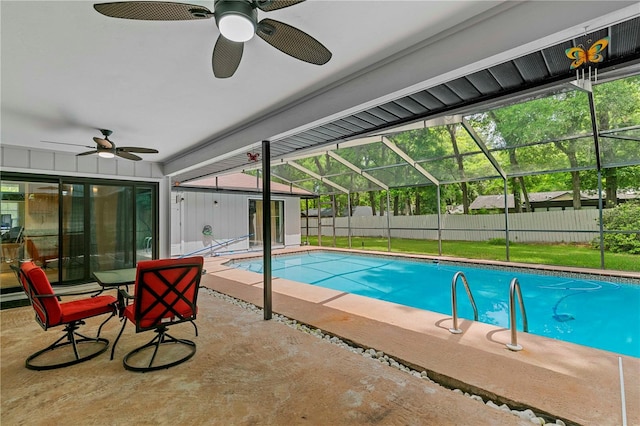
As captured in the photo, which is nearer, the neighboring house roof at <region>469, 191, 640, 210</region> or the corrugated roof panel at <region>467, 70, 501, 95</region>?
the corrugated roof panel at <region>467, 70, 501, 95</region>

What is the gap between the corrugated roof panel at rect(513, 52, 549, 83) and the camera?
2321 mm

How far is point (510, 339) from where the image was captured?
327cm

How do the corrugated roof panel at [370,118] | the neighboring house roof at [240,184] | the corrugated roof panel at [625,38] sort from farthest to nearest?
1. the neighboring house roof at [240,184]
2. the corrugated roof panel at [370,118]
3. the corrugated roof panel at [625,38]

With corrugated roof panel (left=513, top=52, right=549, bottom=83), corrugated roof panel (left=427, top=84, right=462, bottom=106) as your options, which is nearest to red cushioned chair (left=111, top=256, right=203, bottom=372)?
corrugated roof panel (left=427, top=84, right=462, bottom=106)

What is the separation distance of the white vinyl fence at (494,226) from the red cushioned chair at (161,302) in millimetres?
8373

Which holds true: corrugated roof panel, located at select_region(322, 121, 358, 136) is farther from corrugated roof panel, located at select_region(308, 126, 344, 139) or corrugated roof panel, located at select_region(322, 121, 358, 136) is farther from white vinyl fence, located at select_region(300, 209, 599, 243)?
white vinyl fence, located at select_region(300, 209, 599, 243)

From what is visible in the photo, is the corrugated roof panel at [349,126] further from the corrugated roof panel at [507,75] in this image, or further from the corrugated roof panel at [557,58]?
the corrugated roof panel at [557,58]

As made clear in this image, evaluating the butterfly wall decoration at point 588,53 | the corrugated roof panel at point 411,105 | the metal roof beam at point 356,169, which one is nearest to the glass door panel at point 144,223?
the metal roof beam at point 356,169

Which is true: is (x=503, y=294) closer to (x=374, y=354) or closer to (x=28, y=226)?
(x=374, y=354)

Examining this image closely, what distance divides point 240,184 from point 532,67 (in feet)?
34.6

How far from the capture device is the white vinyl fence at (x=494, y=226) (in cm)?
1000

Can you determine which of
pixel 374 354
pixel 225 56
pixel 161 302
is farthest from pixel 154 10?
pixel 374 354

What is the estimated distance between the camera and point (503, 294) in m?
6.54

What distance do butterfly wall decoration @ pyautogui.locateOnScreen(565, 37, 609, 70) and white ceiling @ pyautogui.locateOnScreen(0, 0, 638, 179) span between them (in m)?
Result: 0.31
